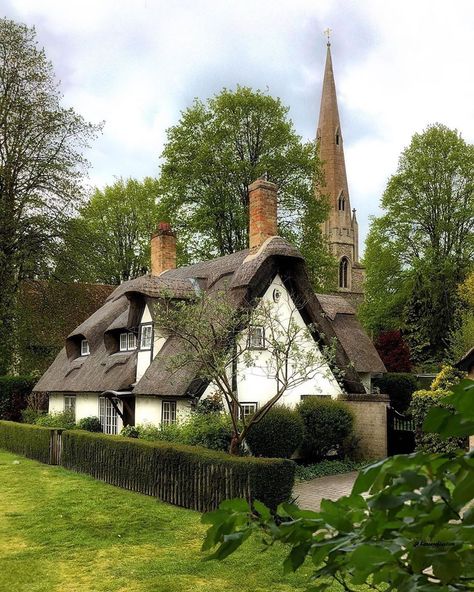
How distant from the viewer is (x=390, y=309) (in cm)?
4150

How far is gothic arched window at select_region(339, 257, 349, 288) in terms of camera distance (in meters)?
57.8

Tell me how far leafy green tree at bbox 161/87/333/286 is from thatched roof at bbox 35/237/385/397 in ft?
28.9

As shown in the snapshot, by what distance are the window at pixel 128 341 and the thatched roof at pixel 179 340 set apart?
43 centimetres

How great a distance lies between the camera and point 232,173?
35.3m

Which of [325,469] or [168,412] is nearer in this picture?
[325,469]

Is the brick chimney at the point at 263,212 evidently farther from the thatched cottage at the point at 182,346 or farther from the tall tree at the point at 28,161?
the tall tree at the point at 28,161

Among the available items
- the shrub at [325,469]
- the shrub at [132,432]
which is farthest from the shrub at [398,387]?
the shrub at [132,432]

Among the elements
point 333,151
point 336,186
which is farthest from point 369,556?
point 333,151

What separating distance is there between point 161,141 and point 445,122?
19208 millimetres

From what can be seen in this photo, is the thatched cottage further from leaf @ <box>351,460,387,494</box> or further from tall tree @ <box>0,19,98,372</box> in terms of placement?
leaf @ <box>351,460,387,494</box>

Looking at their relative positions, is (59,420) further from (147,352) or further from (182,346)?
(182,346)

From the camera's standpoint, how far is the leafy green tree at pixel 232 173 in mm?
35031

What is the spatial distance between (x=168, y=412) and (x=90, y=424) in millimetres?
4848

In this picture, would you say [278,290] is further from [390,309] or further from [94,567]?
[390,309]
